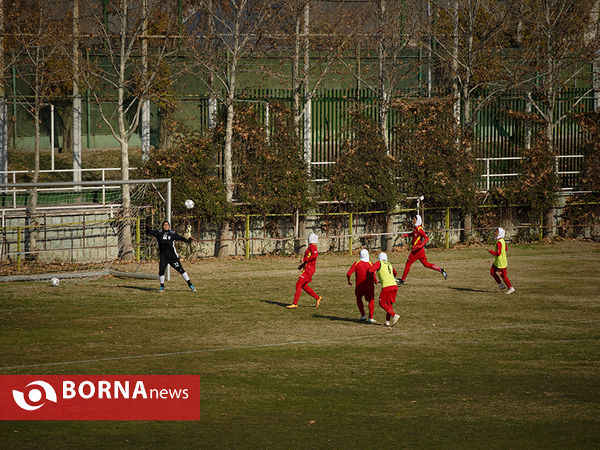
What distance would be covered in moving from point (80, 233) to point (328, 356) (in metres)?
13.4

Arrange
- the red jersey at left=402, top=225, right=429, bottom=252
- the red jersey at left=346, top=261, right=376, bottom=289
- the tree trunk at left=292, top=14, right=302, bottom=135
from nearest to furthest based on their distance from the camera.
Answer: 1. the red jersey at left=346, top=261, right=376, bottom=289
2. the red jersey at left=402, top=225, right=429, bottom=252
3. the tree trunk at left=292, top=14, right=302, bottom=135

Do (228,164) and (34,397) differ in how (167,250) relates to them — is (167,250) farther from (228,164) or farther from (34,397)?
(34,397)

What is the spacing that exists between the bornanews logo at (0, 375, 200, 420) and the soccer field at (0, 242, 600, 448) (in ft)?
1.03

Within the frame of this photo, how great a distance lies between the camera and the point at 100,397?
12.6m

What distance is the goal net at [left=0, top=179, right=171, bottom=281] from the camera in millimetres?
24469

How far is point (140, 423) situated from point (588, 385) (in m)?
6.97

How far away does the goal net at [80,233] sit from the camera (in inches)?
963

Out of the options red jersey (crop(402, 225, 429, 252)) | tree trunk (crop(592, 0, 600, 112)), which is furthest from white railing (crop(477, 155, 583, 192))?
red jersey (crop(402, 225, 429, 252))

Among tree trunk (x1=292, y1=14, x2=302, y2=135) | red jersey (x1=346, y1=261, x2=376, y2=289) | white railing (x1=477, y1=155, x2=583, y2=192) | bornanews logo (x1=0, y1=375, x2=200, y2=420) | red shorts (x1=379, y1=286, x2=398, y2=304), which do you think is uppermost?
tree trunk (x1=292, y1=14, x2=302, y2=135)

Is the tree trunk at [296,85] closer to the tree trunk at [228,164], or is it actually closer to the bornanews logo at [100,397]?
the tree trunk at [228,164]

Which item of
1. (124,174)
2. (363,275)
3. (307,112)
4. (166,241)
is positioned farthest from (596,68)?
(363,275)

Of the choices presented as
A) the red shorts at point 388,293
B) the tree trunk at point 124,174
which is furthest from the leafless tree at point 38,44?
the red shorts at point 388,293

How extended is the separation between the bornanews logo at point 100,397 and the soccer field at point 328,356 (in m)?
0.31

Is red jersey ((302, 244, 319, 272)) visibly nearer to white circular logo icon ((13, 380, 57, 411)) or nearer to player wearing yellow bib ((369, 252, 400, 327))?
player wearing yellow bib ((369, 252, 400, 327))
